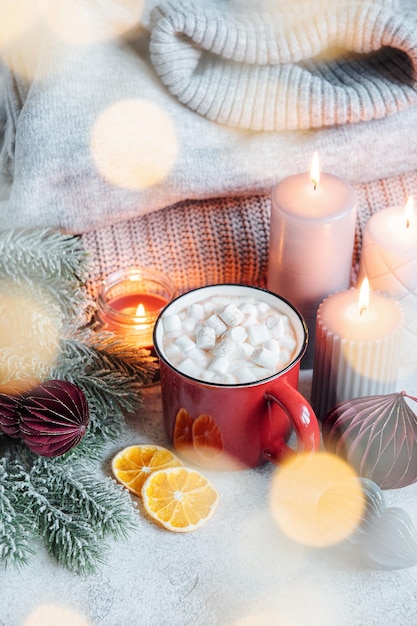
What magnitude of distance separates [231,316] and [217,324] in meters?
0.02

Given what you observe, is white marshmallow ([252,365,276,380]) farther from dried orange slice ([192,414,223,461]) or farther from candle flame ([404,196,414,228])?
candle flame ([404,196,414,228])

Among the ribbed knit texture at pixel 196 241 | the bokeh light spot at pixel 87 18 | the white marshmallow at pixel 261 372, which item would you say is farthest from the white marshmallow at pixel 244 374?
the bokeh light spot at pixel 87 18

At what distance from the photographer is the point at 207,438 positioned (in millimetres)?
720

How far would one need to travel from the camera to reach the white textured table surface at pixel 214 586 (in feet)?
1.99

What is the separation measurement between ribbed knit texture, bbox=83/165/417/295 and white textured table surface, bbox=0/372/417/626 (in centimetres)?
31

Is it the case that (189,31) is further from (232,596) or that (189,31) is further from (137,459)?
(232,596)

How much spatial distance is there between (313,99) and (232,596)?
500 mm

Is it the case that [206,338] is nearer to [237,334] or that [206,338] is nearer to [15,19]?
[237,334]

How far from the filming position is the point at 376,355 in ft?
2.42

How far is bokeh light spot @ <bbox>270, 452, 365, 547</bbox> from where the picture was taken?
2.08 ft

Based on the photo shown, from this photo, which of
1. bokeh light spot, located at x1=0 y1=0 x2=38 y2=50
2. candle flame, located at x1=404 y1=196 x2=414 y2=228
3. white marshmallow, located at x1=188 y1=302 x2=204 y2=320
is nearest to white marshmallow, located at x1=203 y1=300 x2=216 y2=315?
white marshmallow, located at x1=188 y1=302 x2=204 y2=320

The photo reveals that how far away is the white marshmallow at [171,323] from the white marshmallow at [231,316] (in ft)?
0.14

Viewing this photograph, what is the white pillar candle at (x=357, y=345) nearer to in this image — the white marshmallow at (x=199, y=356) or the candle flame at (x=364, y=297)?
the candle flame at (x=364, y=297)

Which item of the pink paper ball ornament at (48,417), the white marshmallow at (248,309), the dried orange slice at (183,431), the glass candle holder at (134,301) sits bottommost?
the dried orange slice at (183,431)
